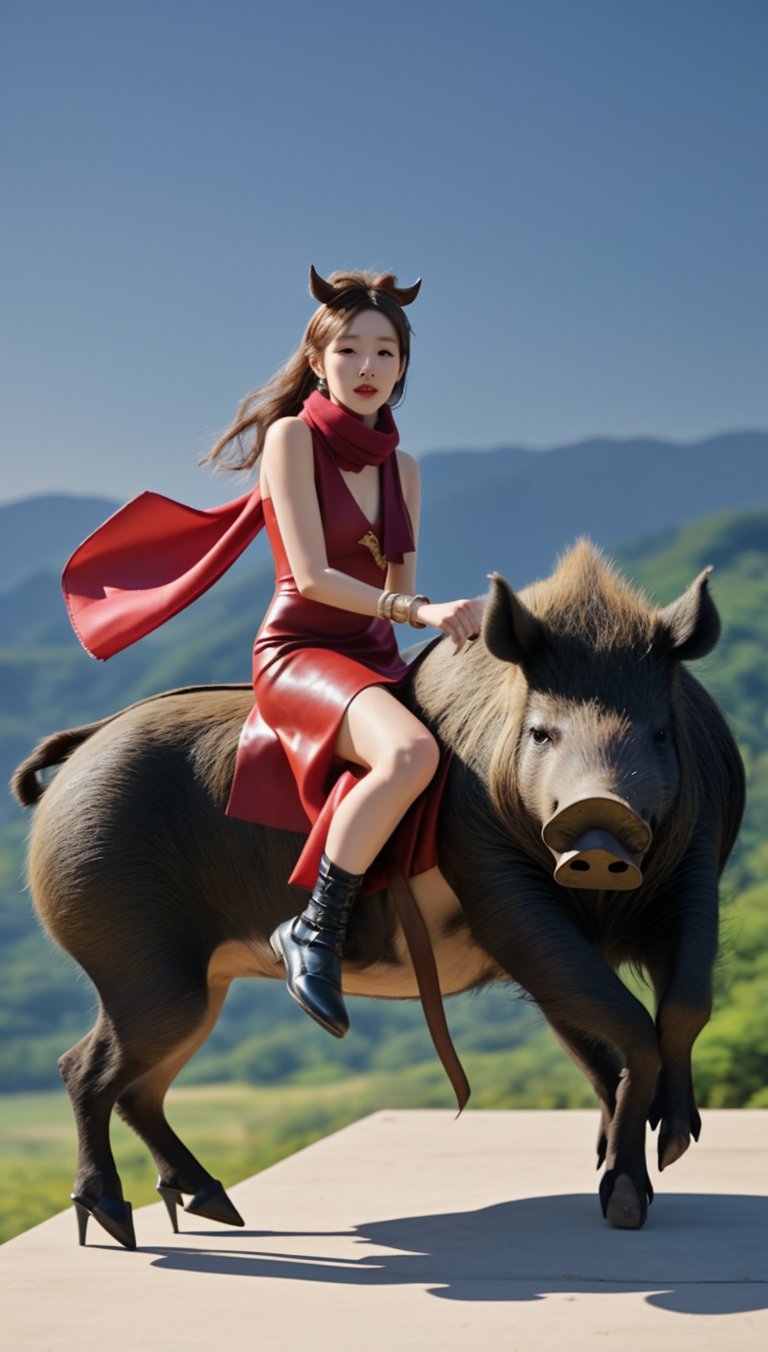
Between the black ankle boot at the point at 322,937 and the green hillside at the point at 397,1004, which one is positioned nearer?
the black ankle boot at the point at 322,937

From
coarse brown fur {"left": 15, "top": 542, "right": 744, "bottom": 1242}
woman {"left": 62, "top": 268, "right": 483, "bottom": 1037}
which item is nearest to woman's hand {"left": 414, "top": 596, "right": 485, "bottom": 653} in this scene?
woman {"left": 62, "top": 268, "right": 483, "bottom": 1037}

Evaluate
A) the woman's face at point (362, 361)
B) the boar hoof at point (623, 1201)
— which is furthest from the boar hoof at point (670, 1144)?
the woman's face at point (362, 361)

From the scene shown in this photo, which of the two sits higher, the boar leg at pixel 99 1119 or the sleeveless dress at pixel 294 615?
the sleeveless dress at pixel 294 615

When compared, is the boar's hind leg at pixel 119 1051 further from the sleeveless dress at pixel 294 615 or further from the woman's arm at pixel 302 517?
the woman's arm at pixel 302 517

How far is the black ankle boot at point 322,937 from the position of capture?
327 centimetres

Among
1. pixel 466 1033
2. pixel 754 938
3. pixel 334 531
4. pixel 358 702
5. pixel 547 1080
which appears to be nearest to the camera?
pixel 358 702

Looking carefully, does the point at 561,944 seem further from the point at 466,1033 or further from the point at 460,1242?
the point at 466,1033

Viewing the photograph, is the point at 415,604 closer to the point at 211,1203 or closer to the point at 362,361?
the point at 362,361

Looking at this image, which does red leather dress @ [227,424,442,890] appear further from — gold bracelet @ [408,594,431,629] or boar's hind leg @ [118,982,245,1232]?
boar's hind leg @ [118,982,245,1232]

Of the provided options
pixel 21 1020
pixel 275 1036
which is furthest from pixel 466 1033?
pixel 21 1020

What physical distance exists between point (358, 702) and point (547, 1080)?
7999 millimetres

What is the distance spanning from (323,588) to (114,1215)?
147cm

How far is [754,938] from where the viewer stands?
909 centimetres

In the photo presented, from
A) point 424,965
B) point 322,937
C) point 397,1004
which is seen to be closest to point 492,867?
point 424,965
